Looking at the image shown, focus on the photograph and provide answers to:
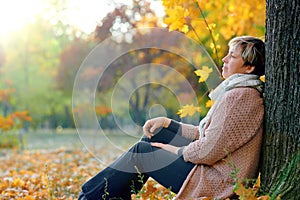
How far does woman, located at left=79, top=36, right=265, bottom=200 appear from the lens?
2.67m

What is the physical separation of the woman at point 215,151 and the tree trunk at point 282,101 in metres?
0.08

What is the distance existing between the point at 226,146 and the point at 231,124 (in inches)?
4.8

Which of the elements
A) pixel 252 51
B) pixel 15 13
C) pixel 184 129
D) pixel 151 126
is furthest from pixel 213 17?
pixel 15 13

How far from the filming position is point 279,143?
2656 mm

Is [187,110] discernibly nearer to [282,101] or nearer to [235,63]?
[235,63]

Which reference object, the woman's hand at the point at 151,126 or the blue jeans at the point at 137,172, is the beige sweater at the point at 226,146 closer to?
the blue jeans at the point at 137,172

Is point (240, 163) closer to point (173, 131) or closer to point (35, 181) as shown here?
point (173, 131)

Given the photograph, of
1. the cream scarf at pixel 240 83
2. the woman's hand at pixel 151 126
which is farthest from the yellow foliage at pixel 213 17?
the cream scarf at pixel 240 83

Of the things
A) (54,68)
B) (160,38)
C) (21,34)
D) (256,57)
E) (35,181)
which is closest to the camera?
(256,57)

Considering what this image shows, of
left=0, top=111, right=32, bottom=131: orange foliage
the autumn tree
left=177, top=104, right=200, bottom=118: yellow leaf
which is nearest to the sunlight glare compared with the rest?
the autumn tree

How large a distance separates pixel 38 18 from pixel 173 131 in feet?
85.4

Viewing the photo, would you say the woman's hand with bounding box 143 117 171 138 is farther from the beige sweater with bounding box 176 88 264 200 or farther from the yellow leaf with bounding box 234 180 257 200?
the yellow leaf with bounding box 234 180 257 200

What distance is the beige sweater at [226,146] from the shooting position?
8.71 feet

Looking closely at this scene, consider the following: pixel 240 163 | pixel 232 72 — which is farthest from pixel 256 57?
pixel 240 163
